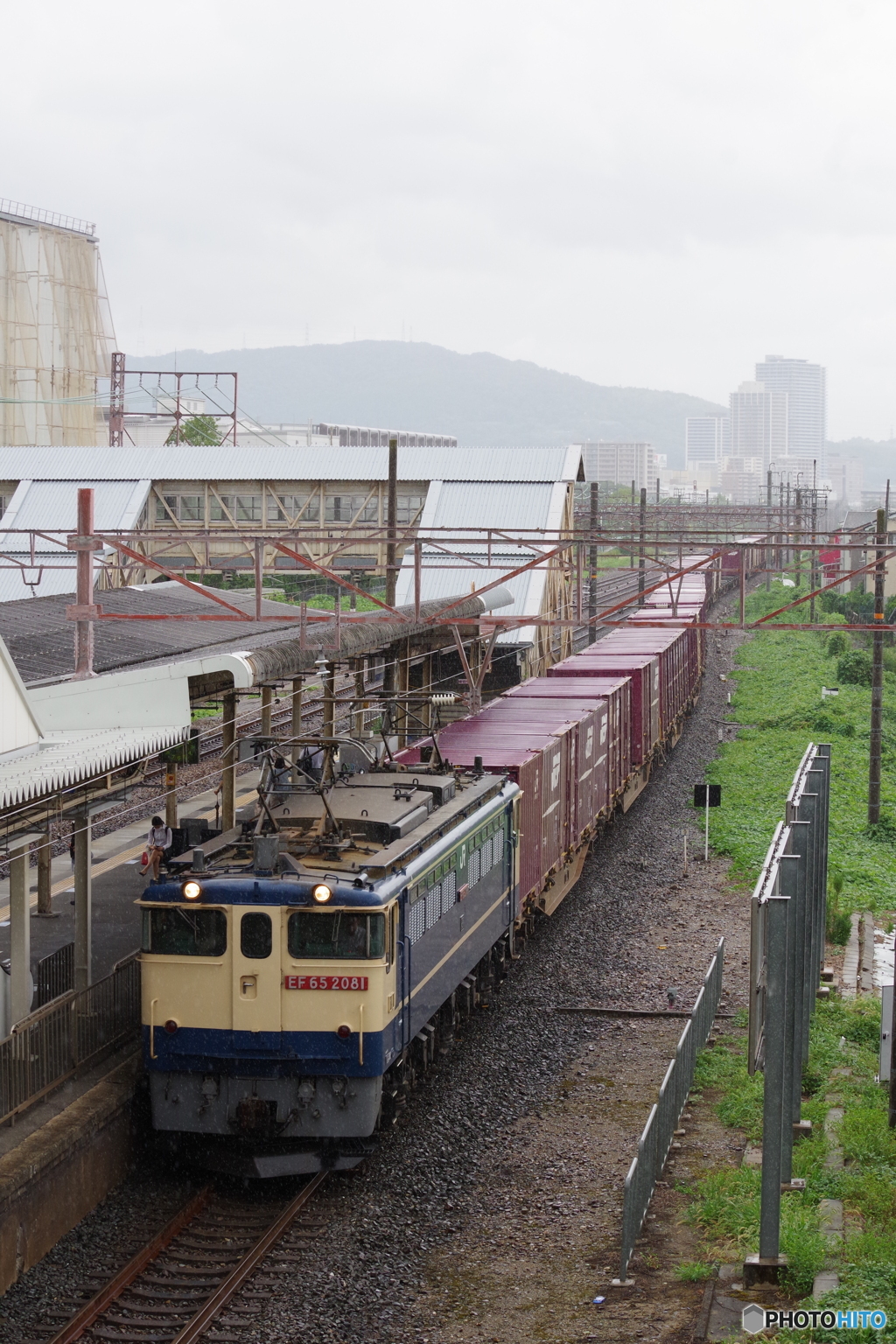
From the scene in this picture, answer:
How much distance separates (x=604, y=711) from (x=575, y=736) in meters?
2.86

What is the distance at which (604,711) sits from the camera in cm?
2367

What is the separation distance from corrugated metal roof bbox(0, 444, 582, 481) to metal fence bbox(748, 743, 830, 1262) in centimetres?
3175

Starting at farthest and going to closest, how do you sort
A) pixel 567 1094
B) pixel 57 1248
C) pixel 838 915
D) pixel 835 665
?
pixel 835 665 → pixel 838 915 → pixel 567 1094 → pixel 57 1248

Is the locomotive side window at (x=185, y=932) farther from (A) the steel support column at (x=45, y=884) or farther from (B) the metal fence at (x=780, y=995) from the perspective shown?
(A) the steel support column at (x=45, y=884)

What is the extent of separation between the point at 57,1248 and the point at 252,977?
2.38 meters

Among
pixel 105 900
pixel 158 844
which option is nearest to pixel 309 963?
pixel 158 844

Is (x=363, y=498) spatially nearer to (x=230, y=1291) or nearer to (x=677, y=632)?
(x=677, y=632)

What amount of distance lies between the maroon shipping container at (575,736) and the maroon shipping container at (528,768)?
0.80 feet

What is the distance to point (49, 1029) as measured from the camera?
12.0m

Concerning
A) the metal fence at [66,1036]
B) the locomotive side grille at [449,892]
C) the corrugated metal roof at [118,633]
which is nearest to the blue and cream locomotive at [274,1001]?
the metal fence at [66,1036]

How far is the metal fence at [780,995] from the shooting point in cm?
950

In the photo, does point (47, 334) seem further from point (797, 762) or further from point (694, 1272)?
point (694, 1272)

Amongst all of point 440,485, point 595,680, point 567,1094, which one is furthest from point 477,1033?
point 440,485

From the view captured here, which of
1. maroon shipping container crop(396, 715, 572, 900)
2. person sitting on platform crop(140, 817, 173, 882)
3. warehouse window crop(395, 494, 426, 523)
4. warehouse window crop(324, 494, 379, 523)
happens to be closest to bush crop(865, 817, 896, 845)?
maroon shipping container crop(396, 715, 572, 900)
